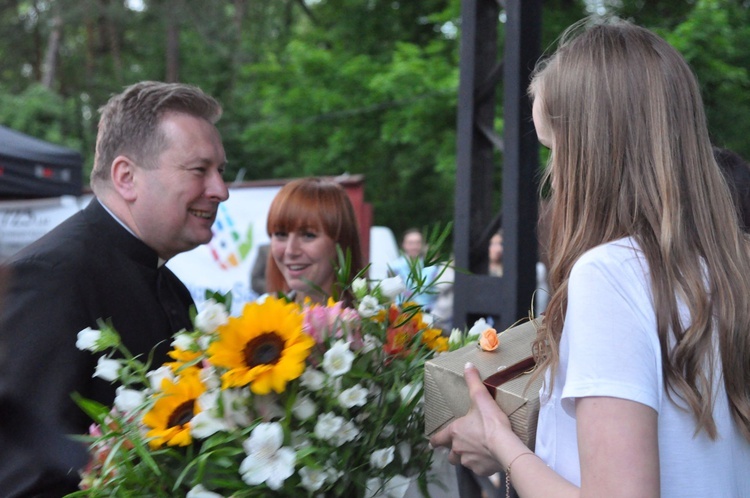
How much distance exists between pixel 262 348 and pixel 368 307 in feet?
0.91

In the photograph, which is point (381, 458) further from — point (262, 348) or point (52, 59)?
point (52, 59)

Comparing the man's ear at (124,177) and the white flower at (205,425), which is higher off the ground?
the man's ear at (124,177)

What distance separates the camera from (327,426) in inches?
54.1

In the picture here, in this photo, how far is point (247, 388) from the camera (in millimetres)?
1354

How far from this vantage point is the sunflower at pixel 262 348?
1.33 metres

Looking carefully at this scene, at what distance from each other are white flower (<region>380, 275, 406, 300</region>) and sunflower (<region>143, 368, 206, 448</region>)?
1.36 ft

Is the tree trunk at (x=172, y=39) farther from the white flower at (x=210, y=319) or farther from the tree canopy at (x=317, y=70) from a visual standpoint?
the white flower at (x=210, y=319)

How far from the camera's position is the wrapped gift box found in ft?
4.52

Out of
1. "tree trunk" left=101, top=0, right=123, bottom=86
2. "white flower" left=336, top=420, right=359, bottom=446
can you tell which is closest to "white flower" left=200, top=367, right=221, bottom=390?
"white flower" left=336, top=420, right=359, bottom=446

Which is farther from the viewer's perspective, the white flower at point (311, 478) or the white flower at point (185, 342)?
the white flower at point (185, 342)

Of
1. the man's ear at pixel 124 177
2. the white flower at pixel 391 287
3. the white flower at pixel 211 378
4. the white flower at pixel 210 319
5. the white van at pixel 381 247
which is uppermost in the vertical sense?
the man's ear at pixel 124 177

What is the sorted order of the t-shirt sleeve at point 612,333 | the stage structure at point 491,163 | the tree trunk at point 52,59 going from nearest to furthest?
the t-shirt sleeve at point 612,333 → the stage structure at point 491,163 → the tree trunk at point 52,59

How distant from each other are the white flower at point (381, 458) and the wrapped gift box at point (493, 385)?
0.09m

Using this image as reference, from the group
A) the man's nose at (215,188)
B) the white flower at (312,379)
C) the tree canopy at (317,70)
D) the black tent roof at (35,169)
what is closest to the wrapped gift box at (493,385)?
the white flower at (312,379)
